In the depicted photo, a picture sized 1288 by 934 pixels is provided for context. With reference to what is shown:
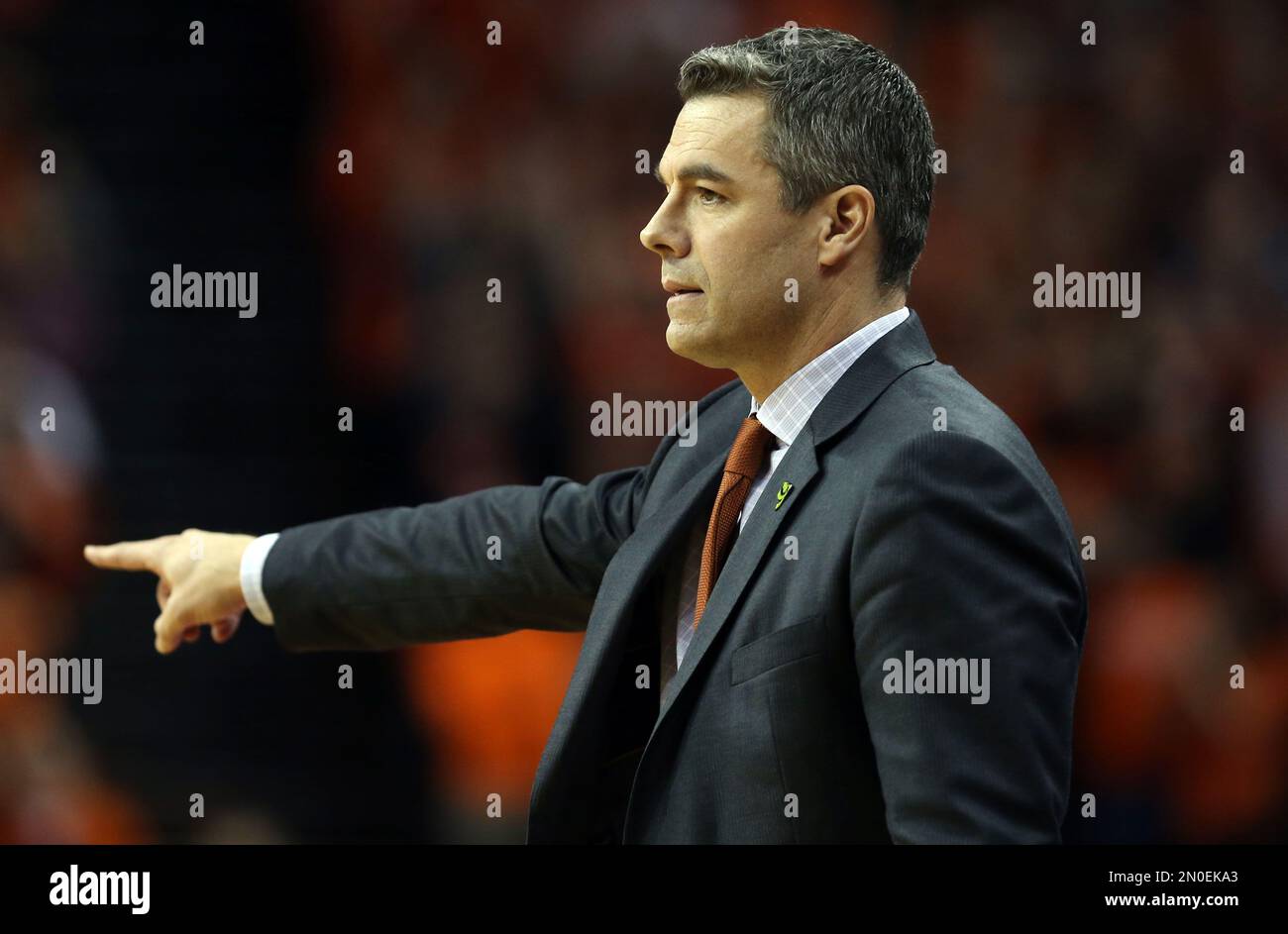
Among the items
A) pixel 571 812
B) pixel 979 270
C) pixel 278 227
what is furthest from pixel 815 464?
pixel 278 227

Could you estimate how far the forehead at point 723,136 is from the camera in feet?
4.97

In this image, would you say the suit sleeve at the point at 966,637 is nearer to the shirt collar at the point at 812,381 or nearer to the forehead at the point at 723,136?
the shirt collar at the point at 812,381

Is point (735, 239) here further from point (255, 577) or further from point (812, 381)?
point (255, 577)

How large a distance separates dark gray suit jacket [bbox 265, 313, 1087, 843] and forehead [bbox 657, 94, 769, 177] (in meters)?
0.22

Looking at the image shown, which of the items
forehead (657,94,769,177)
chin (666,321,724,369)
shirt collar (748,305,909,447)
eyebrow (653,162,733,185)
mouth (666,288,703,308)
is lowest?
shirt collar (748,305,909,447)

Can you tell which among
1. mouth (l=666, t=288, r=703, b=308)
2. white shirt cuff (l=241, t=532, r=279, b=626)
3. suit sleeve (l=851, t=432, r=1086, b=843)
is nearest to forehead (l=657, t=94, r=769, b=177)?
mouth (l=666, t=288, r=703, b=308)

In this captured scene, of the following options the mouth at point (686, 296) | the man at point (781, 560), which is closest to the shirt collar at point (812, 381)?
the man at point (781, 560)

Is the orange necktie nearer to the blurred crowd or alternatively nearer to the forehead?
the forehead

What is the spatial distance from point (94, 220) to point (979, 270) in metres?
1.57

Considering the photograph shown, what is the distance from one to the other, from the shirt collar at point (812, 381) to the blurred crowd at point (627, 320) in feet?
3.86

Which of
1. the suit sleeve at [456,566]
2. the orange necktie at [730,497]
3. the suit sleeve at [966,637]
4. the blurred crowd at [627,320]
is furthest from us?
the blurred crowd at [627,320]

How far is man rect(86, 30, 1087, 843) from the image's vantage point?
4.19ft

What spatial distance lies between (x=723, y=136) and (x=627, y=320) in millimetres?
1253
